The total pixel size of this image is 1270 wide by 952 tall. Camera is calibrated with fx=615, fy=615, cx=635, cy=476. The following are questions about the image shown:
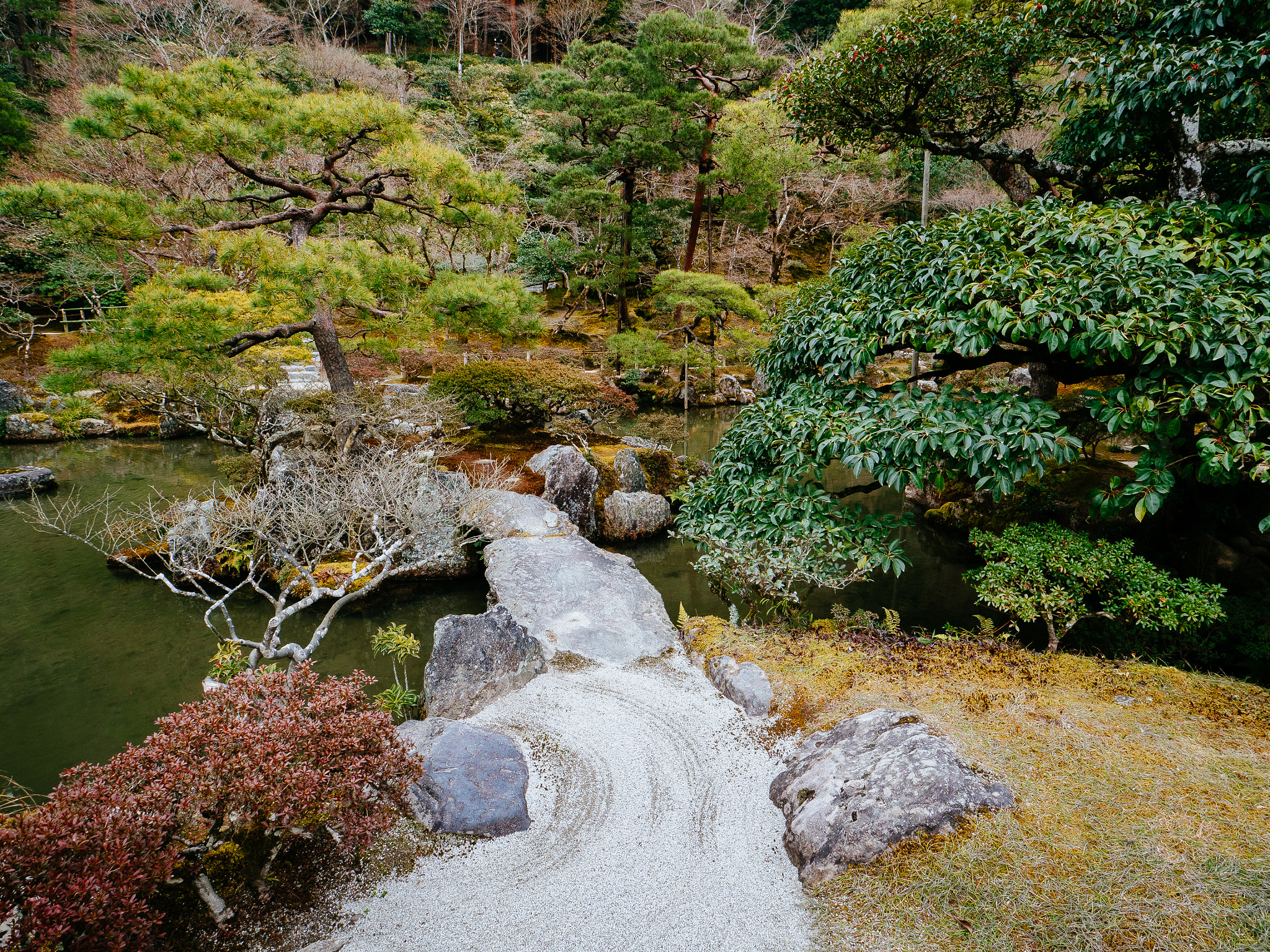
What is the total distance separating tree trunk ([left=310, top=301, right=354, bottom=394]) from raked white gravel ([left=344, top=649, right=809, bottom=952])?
20.3 feet

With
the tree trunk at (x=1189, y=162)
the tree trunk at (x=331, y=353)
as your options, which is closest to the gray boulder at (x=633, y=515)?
the tree trunk at (x=331, y=353)

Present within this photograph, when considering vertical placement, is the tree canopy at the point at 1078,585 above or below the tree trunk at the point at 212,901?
above

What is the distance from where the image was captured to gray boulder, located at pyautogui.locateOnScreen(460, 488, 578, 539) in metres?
7.59

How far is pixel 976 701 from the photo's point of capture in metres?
3.85

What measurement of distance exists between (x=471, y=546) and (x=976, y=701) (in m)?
5.86

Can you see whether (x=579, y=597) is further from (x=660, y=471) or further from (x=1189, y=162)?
(x=1189, y=162)

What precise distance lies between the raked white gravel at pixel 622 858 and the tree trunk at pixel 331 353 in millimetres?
6187

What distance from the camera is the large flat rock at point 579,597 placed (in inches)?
218

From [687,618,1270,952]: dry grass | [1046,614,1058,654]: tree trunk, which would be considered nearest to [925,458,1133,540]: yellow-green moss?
[1046,614,1058,654]: tree trunk

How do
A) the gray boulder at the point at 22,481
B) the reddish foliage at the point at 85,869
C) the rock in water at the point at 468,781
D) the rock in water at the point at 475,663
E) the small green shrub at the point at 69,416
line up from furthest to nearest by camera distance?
the small green shrub at the point at 69,416, the gray boulder at the point at 22,481, the rock in water at the point at 475,663, the rock in water at the point at 468,781, the reddish foliage at the point at 85,869

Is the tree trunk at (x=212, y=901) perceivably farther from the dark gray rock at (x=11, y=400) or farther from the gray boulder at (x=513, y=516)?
the dark gray rock at (x=11, y=400)

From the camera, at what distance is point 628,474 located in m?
9.59

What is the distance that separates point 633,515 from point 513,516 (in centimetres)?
195

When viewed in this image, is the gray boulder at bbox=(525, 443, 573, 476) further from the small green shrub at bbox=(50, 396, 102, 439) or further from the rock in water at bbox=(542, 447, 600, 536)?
the small green shrub at bbox=(50, 396, 102, 439)
